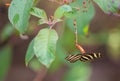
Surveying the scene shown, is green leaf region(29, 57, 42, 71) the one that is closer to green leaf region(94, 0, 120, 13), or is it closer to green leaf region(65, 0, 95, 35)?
green leaf region(65, 0, 95, 35)

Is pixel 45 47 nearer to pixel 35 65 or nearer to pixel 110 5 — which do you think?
pixel 110 5

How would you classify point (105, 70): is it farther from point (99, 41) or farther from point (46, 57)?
point (46, 57)

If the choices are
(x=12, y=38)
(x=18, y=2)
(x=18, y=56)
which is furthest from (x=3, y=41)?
(x=18, y=2)

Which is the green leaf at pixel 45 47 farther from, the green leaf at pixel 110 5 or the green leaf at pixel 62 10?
the green leaf at pixel 110 5

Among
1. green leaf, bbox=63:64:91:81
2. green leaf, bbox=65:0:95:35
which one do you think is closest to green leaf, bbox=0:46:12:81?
green leaf, bbox=63:64:91:81

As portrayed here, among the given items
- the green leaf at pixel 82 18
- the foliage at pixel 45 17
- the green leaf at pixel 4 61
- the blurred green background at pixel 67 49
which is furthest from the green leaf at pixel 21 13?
the green leaf at pixel 4 61

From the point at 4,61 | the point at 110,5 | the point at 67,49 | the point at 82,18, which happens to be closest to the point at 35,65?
the point at 4,61
